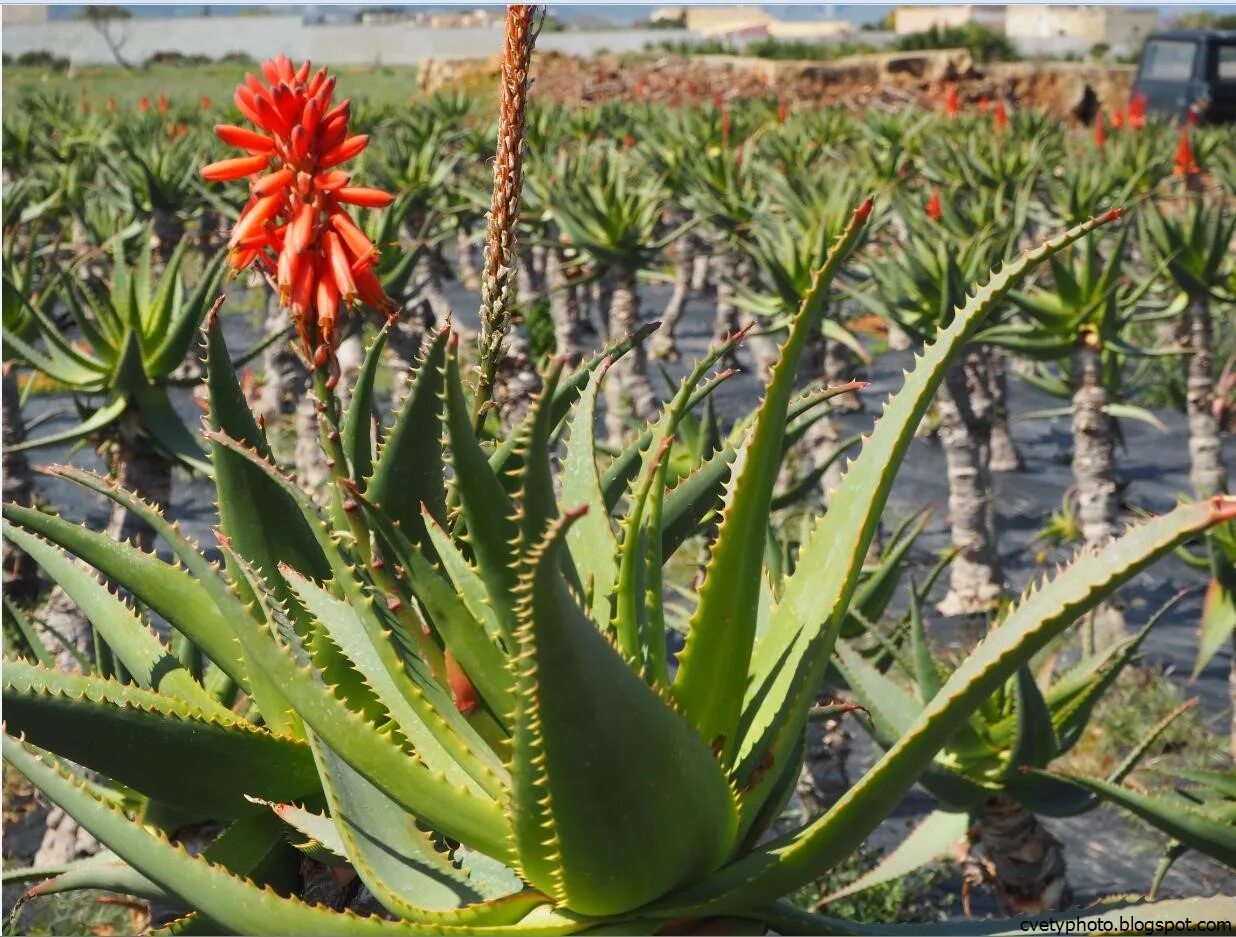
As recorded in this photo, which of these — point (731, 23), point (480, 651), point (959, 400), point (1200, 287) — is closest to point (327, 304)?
point (480, 651)

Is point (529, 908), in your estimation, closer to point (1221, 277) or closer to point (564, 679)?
point (564, 679)

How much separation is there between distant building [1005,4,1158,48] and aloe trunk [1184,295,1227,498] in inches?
1454

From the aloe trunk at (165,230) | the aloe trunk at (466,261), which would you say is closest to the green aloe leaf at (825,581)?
the aloe trunk at (165,230)

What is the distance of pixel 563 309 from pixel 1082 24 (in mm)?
39082

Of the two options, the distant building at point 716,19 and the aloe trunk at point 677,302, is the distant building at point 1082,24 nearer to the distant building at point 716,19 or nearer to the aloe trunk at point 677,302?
the distant building at point 716,19

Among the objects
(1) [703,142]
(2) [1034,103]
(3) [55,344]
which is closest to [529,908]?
(3) [55,344]

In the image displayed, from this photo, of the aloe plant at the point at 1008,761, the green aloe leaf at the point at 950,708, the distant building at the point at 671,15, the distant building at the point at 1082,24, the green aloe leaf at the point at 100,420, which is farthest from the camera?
the distant building at the point at 671,15

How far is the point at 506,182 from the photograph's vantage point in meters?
1.15

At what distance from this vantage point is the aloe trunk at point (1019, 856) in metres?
2.43

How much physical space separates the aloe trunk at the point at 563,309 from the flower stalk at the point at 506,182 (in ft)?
23.2

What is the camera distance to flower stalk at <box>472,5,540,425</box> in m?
1.14

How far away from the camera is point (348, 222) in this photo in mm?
1440

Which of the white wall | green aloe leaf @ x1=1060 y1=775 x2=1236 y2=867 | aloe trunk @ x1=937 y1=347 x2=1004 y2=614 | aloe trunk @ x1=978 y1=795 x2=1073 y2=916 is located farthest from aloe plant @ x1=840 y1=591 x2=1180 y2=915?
the white wall

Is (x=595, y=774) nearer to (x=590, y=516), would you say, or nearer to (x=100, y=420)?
(x=590, y=516)
